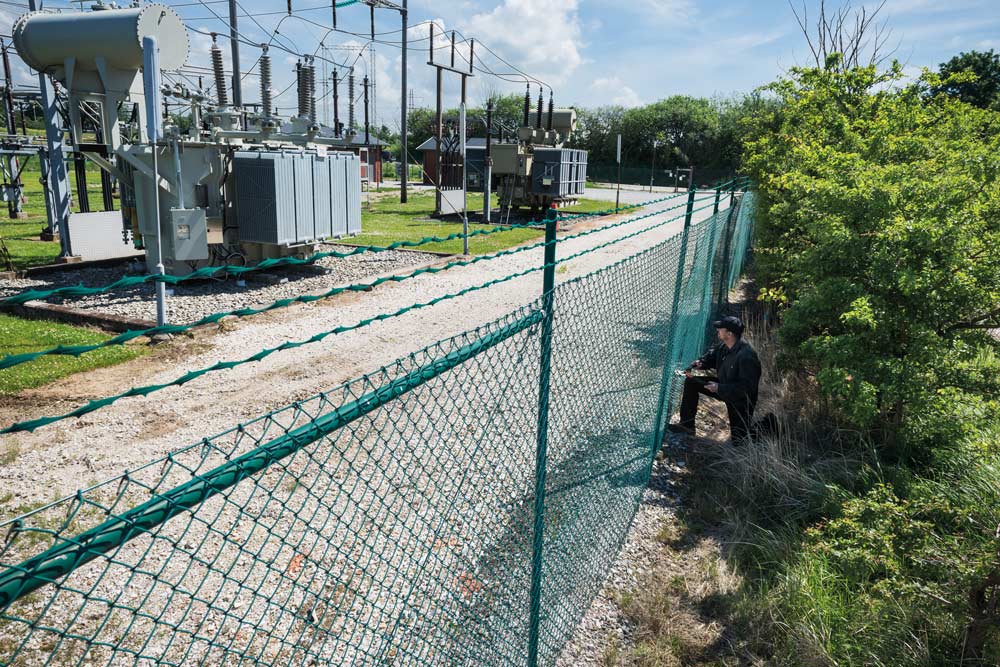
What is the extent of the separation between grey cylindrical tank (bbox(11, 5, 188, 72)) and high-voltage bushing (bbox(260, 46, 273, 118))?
1772 millimetres

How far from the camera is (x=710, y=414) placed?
7.07m

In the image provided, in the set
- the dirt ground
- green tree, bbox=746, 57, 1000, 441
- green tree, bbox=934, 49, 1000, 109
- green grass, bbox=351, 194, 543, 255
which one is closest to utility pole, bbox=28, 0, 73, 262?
the dirt ground

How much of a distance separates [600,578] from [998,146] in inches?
273

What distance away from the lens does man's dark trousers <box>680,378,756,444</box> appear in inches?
238

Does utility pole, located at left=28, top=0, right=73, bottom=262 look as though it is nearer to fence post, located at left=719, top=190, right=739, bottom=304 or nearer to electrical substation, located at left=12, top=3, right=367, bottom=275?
electrical substation, located at left=12, top=3, right=367, bottom=275

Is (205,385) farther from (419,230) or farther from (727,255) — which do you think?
(419,230)

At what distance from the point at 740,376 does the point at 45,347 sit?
25.4ft

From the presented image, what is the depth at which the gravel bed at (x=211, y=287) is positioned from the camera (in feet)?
33.0

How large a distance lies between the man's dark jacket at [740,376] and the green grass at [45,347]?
6724mm


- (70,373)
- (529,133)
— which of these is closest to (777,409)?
(70,373)

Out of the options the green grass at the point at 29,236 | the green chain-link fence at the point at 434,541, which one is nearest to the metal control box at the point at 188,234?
the green grass at the point at 29,236

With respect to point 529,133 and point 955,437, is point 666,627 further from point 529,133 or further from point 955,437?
point 529,133

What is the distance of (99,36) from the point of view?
11.2 m

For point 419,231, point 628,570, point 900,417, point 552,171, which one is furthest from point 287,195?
point 552,171
